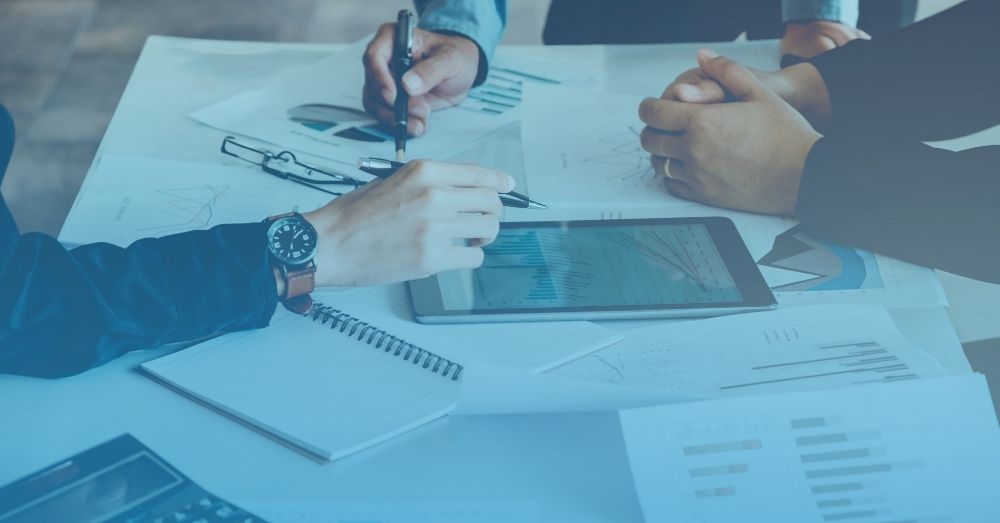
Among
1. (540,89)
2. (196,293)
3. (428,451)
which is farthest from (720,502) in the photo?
(540,89)

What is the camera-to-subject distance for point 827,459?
0.69 metres

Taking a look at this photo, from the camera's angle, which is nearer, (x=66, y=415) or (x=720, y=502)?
(x=720, y=502)

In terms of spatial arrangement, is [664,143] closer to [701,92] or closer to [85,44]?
[701,92]

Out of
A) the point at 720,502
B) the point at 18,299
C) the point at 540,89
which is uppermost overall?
the point at 540,89

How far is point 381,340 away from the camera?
2.81 feet

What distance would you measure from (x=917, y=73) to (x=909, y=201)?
290mm

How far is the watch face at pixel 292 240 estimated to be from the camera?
2.96 ft

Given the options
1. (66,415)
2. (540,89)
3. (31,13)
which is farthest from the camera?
(31,13)

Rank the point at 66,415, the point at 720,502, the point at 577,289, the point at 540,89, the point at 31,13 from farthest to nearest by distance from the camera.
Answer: the point at 31,13, the point at 540,89, the point at 577,289, the point at 66,415, the point at 720,502

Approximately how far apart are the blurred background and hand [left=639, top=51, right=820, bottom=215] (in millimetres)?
1696

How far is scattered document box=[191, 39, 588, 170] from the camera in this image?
3.98 feet

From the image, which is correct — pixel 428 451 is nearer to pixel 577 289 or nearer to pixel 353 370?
pixel 353 370

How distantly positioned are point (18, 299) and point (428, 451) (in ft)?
1.21

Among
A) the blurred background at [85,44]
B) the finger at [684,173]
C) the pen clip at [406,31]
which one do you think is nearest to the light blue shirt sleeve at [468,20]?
the pen clip at [406,31]
